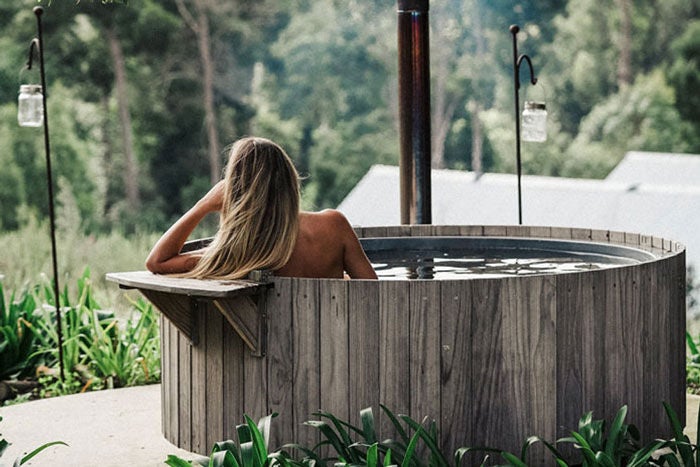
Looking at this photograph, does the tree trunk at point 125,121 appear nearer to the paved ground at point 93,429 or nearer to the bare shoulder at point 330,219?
the paved ground at point 93,429

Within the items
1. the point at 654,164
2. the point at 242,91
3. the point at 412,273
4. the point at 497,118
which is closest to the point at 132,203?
the point at 242,91

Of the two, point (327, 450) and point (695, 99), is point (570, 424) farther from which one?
point (695, 99)

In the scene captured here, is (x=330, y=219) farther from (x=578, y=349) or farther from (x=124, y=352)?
(x=124, y=352)

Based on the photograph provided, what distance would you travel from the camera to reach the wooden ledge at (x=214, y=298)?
4172 millimetres

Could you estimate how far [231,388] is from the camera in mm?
4480

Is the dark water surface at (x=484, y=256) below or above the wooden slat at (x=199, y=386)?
above

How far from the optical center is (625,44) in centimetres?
2541

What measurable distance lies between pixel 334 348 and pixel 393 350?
221mm

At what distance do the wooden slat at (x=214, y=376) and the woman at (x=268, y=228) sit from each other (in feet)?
0.65

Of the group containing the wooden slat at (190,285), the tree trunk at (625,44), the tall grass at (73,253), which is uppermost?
the tree trunk at (625,44)

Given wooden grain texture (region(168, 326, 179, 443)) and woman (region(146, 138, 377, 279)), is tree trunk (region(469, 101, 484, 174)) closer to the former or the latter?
wooden grain texture (region(168, 326, 179, 443))

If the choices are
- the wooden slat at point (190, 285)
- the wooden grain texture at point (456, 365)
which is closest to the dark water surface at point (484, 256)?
the wooden grain texture at point (456, 365)

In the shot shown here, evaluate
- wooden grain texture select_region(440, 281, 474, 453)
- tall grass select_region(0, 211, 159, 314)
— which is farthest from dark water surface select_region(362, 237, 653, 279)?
tall grass select_region(0, 211, 159, 314)

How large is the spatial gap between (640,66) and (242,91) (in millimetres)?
8908
